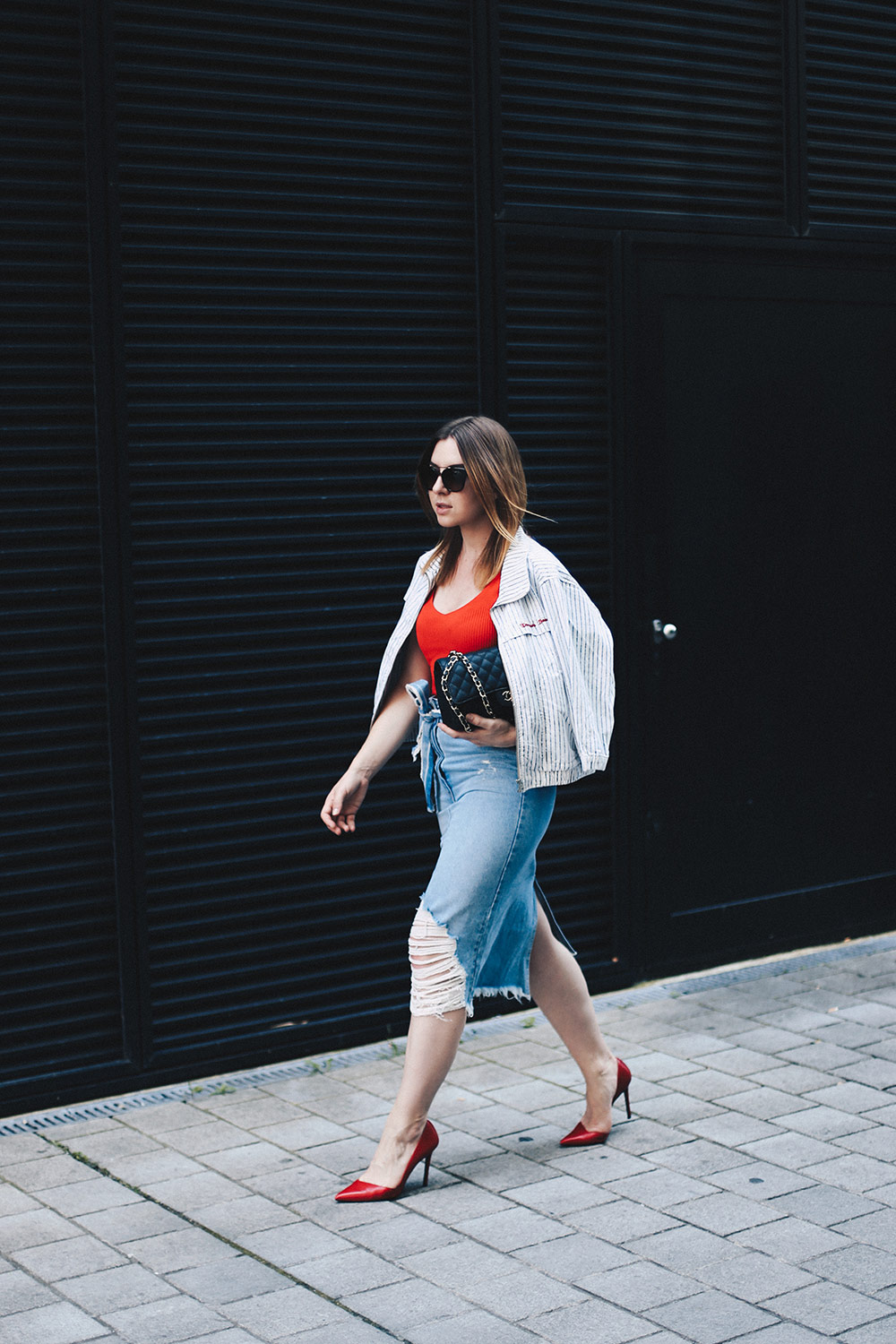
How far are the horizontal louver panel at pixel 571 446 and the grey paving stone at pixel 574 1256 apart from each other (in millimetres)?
2201

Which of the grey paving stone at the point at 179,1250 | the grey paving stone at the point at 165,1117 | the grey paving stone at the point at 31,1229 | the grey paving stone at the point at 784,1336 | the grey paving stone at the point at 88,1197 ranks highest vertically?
the grey paving stone at the point at 784,1336

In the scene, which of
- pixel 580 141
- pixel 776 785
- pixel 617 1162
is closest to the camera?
pixel 617 1162

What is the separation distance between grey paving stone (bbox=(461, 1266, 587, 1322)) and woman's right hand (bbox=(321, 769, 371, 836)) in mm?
1209

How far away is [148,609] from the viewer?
526 cm

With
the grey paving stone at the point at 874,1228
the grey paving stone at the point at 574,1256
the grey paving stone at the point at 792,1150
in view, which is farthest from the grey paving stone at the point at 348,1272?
the grey paving stone at the point at 792,1150

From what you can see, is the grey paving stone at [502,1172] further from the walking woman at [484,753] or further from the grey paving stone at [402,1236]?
the grey paving stone at [402,1236]

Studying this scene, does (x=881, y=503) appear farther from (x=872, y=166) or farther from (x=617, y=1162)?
(x=617, y=1162)

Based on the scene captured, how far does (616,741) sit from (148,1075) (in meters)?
2.18

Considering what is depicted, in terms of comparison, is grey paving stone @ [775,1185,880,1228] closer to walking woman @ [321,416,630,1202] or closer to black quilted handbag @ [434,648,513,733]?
walking woman @ [321,416,630,1202]

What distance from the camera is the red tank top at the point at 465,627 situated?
170 inches

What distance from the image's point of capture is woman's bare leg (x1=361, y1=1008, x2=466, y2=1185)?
4.27 meters

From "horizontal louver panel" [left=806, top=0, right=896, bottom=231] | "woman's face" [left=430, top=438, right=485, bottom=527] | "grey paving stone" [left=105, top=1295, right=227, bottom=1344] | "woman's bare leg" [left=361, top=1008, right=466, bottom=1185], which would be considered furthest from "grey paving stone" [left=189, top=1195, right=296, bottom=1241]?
"horizontal louver panel" [left=806, top=0, right=896, bottom=231]

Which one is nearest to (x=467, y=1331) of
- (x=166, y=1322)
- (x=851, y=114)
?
(x=166, y=1322)

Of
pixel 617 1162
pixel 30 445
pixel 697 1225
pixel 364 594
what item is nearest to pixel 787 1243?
pixel 697 1225
